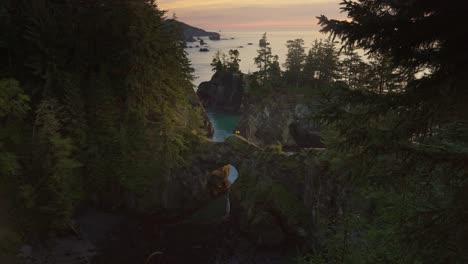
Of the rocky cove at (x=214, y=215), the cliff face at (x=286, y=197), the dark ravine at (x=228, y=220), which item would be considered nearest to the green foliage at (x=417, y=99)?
the rocky cove at (x=214, y=215)

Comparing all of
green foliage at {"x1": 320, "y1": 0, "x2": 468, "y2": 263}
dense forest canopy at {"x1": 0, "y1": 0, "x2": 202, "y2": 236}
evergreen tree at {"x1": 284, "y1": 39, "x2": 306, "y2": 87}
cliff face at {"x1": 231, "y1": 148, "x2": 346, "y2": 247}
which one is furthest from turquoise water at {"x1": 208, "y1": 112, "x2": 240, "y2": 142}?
green foliage at {"x1": 320, "y1": 0, "x2": 468, "y2": 263}

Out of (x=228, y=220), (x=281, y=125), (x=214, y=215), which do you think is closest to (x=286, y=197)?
(x=228, y=220)

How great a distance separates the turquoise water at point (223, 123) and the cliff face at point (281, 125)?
872 cm

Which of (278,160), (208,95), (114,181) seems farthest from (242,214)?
(208,95)

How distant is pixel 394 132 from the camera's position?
638 centimetres

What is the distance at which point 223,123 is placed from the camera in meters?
82.9

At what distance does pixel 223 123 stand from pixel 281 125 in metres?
24.3

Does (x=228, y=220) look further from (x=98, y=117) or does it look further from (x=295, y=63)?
(x=295, y=63)

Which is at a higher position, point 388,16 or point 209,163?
point 388,16

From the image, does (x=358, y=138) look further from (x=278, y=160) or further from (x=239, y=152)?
(x=239, y=152)

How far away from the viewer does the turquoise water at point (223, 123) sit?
241 ft

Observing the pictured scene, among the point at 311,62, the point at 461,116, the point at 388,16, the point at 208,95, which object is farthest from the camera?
the point at 208,95

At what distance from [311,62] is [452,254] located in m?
63.2

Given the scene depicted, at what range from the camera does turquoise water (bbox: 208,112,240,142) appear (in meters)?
73.6
